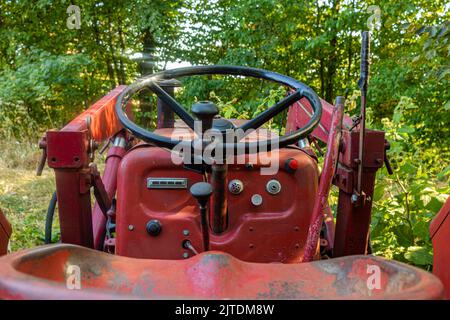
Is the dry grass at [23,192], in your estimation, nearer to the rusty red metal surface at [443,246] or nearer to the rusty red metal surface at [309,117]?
the rusty red metal surface at [309,117]

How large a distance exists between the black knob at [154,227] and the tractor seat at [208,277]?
448mm

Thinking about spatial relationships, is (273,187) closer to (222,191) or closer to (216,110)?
(222,191)

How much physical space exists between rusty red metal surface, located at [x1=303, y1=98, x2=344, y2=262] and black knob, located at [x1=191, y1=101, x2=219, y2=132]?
391mm

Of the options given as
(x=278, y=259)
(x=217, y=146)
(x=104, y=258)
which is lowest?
(x=278, y=259)

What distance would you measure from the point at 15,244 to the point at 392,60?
499 centimetres

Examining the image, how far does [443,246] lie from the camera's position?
142 cm

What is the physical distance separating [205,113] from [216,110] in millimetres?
36

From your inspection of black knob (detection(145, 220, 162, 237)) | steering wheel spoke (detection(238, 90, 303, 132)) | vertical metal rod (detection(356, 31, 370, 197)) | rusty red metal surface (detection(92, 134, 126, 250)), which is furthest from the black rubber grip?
rusty red metal surface (detection(92, 134, 126, 250))

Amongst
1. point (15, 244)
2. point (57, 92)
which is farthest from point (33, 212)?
point (57, 92)

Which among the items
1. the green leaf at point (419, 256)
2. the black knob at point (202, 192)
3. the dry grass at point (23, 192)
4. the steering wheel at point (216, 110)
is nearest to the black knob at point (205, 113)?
the steering wheel at point (216, 110)

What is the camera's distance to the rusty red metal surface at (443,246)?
4.50 ft

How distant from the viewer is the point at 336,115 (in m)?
1.60
